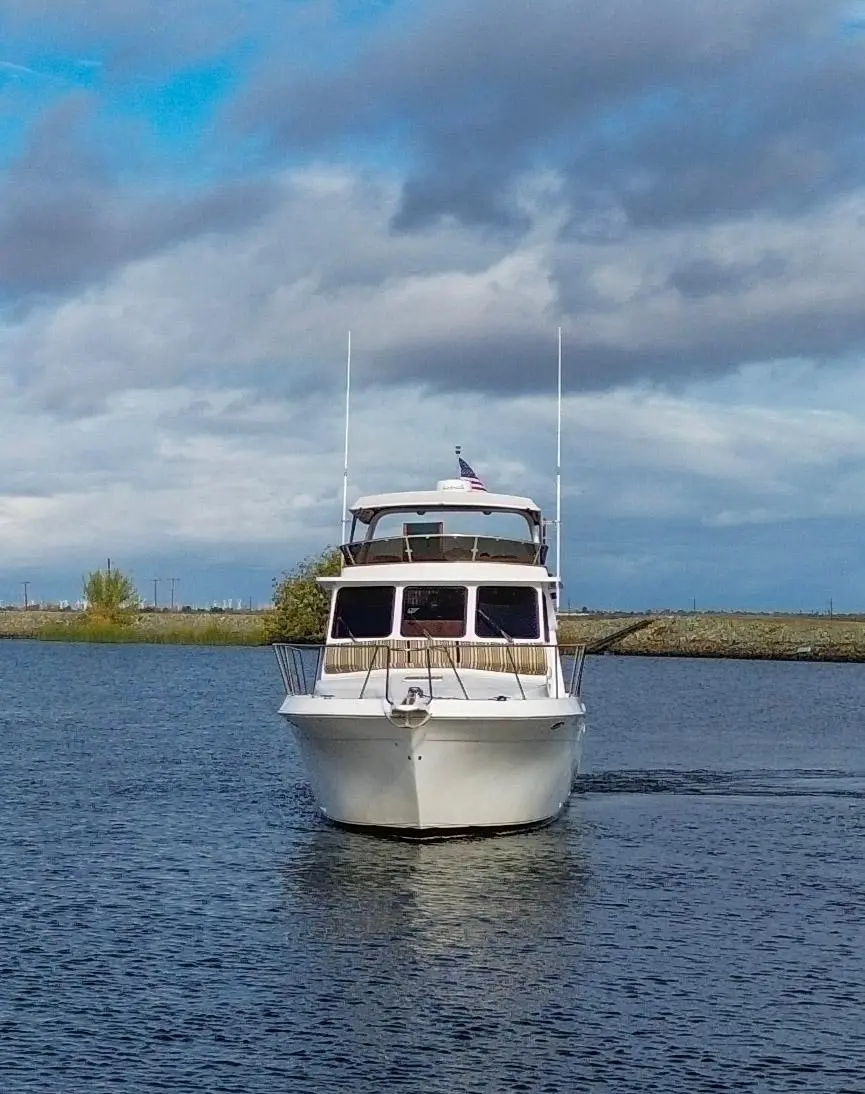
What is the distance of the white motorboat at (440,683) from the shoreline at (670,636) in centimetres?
9660

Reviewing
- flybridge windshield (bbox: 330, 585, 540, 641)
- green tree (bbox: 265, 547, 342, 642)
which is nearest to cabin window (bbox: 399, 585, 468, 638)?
flybridge windshield (bbox: 330, 585, 540, 641)

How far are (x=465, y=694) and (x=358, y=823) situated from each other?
2.66 m

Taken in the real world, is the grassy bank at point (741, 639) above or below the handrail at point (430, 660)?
above

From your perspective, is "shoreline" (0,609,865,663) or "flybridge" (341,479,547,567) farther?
"shoreline" (0,609,865,663)

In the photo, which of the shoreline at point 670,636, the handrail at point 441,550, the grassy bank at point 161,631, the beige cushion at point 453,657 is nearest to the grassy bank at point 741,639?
the shoreline at point 670,636

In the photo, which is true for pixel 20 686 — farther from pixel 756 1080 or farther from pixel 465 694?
pixel 756 1080

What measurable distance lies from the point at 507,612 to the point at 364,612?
232 centimetres

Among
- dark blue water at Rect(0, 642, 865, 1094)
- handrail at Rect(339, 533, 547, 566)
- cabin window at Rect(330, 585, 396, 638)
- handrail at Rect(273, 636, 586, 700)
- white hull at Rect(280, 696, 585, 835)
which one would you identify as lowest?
dark blue water at Rect(0, 642, 865, 1094)

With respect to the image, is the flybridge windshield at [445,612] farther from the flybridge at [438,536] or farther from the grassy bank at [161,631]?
the grassy bank at [161,631]

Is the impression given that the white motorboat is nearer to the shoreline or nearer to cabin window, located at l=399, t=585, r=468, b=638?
cabin window, located at l=399, t=585, r=468, b=638

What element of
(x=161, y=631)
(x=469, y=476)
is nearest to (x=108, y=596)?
(x=161, y=631)

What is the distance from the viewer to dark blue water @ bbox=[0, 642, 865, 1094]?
14047mm

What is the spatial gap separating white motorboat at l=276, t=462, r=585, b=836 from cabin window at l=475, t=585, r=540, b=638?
0.02 meters

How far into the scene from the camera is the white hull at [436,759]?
22.0 m
